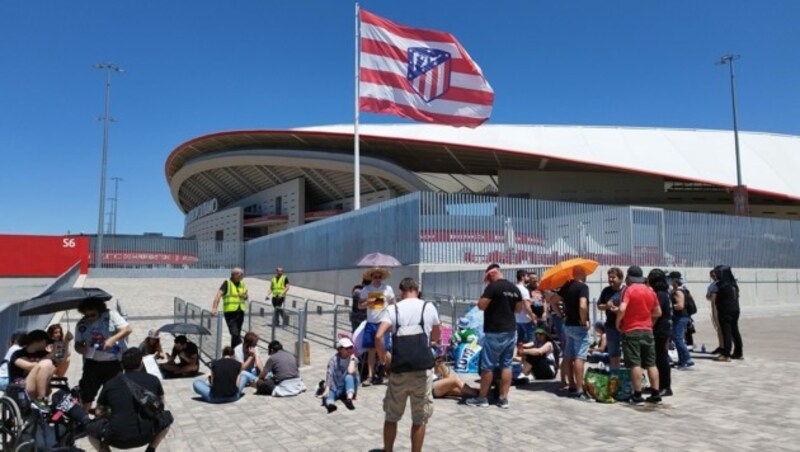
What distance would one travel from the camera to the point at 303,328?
31.2 feet

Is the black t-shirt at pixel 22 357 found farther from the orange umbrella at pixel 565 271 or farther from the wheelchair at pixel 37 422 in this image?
the orange umbrella at pixel 565 271

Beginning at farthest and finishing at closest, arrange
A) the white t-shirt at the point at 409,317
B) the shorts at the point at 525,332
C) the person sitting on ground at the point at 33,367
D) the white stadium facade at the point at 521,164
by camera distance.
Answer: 1. the white stadium facade at the point at 521,164
2. the shorts at the point at 525,332
3. the person sitting on ground at the point at 33,367
4. the white t-shirt at the point at 409,317

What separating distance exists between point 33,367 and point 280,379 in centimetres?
307

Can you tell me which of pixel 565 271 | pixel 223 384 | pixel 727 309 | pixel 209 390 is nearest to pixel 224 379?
pixel 223 384

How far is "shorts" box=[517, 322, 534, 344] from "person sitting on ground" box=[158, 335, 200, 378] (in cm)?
507

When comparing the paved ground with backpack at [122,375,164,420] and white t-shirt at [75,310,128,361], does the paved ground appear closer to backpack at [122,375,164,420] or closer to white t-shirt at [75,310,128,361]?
white t-shirt at [75,310,128,361]

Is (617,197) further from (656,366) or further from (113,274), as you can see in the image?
(656,366)

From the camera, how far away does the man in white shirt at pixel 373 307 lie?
8.10 m

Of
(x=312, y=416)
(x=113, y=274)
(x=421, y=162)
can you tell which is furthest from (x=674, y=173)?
(x=312, y=416)

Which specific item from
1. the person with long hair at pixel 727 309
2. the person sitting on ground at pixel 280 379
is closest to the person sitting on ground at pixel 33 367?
the person sitting on ground at pixel 280 379

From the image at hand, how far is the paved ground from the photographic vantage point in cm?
537

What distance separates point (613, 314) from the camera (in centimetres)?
728

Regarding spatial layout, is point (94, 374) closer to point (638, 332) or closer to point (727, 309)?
point (638, 332)

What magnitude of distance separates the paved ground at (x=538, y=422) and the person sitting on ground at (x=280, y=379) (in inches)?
6.4
